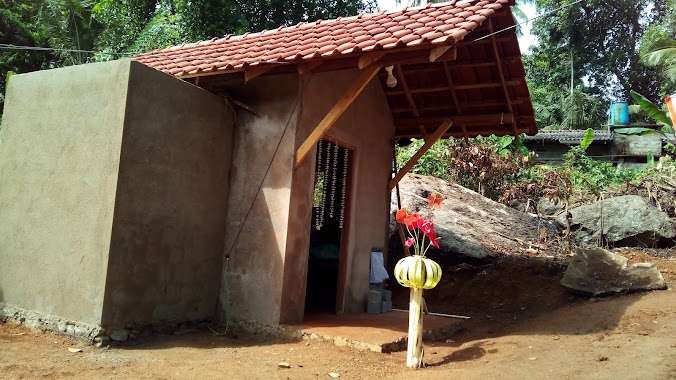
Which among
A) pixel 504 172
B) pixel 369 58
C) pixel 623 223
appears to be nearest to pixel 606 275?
pixel 623 223

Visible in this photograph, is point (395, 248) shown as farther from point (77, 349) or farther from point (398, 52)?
point (77, 349)

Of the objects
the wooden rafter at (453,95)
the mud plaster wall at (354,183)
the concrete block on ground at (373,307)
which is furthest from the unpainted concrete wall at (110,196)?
the wooden rafter at (453,95)

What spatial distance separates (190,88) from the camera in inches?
220

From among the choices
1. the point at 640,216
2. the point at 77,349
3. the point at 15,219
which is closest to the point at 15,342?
the point at 77,349

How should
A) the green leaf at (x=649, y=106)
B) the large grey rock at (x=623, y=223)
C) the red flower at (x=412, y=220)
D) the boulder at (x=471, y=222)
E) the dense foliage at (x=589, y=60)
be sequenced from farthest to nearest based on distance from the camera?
the dense foliage at (x=589, y=60) → the green leaf at (x=649, y=106) → the boulder at (x=471, y=222) → the large grey rock at (x=623, y=223) → the red flower at (x=412, y=220)

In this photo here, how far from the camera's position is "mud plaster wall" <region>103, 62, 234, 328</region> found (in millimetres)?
4887

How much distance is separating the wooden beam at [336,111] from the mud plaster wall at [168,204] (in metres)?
1.02

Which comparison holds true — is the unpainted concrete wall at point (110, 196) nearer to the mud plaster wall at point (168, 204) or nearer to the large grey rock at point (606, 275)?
the mud plaster wall at point (168, 204)

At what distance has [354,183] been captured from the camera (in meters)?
7.19

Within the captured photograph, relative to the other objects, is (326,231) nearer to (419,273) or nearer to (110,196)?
(419,273)

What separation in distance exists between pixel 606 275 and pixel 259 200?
5193 mm

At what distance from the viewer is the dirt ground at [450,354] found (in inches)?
165

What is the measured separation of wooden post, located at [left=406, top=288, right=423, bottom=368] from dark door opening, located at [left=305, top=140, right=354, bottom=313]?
2.66 m

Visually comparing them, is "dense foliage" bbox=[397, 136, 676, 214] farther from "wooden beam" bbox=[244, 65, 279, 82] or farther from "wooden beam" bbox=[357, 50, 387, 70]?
"wooden beam" bbox=[244, 65, 279, 82]
